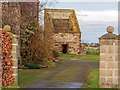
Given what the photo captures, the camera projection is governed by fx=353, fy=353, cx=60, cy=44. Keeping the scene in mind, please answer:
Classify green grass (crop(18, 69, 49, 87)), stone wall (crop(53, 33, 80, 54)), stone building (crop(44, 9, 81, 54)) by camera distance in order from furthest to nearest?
1. stone wall (crop(53, 33, 80, 54))
2. stone building (crop(44, 9, 81, 54))
3. green grass (crop(18, 69, 49, 87))

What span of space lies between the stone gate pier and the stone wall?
91.5 feet

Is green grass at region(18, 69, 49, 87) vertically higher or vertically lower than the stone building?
lower

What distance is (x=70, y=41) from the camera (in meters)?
39.4

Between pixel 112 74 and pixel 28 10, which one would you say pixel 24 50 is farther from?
pixel 112 74

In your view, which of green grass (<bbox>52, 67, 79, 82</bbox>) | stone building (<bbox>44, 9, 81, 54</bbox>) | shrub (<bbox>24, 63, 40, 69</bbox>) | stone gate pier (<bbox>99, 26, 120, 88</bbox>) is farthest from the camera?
stone building (<bbox>44, 9, 81, 54</bbox>)

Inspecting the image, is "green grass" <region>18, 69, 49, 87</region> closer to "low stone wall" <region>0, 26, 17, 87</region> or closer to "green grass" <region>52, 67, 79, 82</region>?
"green grass" <region>52, 67, 79, 82</region>

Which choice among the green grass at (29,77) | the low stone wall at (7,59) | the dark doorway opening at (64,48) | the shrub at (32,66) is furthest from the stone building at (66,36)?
the low stone wall at (7,59)

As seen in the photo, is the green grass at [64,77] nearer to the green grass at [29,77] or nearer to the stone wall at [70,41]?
the green grass at [29,77]

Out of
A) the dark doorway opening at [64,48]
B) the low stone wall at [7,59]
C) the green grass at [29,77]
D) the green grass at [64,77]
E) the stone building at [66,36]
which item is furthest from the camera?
the dark doorway opening at [64,48]

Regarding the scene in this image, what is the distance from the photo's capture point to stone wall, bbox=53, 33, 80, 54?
Result: 3925 centimetres

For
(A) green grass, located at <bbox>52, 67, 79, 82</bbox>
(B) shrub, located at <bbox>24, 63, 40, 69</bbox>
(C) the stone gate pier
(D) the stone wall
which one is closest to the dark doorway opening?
(D) the stone wall

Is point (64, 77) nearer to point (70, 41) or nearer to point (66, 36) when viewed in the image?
point (70, 41)

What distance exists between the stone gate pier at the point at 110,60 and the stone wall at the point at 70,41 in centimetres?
2789

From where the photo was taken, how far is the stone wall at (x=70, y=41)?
129ft
